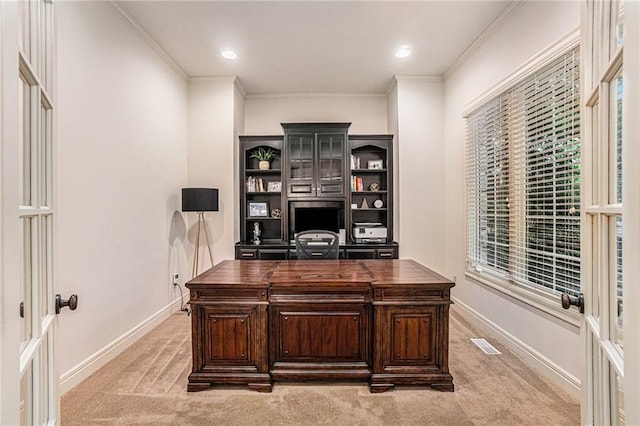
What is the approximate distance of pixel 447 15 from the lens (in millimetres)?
3031

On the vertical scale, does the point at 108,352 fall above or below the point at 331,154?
below

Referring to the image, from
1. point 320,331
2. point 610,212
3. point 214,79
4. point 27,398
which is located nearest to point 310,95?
point 214,79

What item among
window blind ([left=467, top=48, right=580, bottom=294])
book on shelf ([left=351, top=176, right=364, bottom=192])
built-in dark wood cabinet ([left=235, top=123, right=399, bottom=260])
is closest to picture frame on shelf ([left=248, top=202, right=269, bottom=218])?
built-in dark wood cabinet ([left=235, top=123, right=399, bottom=260])

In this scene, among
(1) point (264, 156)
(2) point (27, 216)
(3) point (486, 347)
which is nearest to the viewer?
(2) point (27, 216)

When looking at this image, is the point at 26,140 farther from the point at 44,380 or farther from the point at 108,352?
the point at 108,352

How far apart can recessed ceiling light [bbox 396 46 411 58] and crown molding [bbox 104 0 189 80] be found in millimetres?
2633

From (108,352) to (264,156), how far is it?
2978mm

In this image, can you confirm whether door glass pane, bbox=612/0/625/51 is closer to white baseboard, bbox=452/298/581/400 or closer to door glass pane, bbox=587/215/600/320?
door glass pane, bbox=587/215/600/320

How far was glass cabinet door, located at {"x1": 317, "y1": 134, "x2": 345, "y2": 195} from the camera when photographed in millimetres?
4613

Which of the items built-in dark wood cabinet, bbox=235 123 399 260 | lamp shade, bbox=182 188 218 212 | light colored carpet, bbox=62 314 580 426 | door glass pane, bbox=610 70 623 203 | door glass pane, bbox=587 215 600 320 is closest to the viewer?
door glass pane, bbox=610 70 623 203

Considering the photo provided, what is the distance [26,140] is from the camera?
3.14 feet

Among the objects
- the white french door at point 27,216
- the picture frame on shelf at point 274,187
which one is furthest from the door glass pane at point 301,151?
the white french door at point 27,216

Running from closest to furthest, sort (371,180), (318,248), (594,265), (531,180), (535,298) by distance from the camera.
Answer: (594,265) < (535,298) < (531,180) < (318,248) < (371,180)

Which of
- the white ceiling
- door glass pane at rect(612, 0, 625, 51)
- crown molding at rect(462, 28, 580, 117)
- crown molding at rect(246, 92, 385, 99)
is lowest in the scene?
door glass pane at rect(612, 0, 625, 51)
